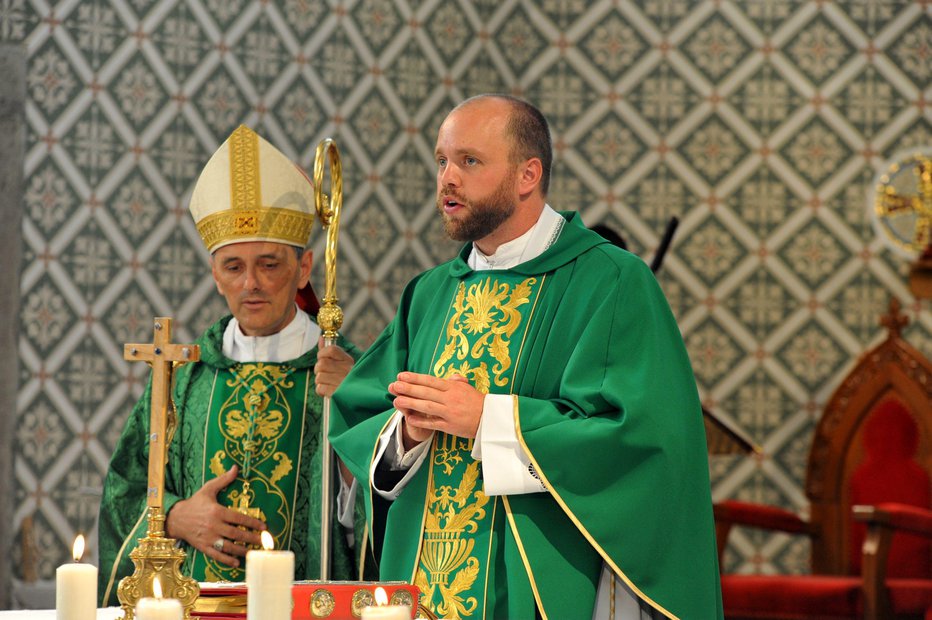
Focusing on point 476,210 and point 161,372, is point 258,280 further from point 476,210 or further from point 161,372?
point 161,372

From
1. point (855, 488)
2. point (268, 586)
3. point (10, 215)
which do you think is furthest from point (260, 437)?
point (855, 488)

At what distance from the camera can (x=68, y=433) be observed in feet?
19.9

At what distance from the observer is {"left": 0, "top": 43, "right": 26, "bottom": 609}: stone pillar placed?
6008 mm

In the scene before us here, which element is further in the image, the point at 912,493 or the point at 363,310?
the point at 363,310

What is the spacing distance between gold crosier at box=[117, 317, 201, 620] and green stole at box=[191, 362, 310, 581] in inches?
44.5

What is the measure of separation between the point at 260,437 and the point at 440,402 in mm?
1109

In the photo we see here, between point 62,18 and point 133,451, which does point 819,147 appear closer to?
point 62,18

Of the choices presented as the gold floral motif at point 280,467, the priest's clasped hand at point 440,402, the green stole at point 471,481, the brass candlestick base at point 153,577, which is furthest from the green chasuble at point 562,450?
the brass candlestick base at point 153,577

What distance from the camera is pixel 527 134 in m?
3.36

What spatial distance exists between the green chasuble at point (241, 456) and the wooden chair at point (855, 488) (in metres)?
2.74

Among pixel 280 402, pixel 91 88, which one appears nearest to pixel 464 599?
pixel 280 402

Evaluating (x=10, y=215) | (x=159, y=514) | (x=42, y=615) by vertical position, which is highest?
(x=10, y=215)

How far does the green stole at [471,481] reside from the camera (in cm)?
314

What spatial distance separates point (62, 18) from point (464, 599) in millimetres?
4166
